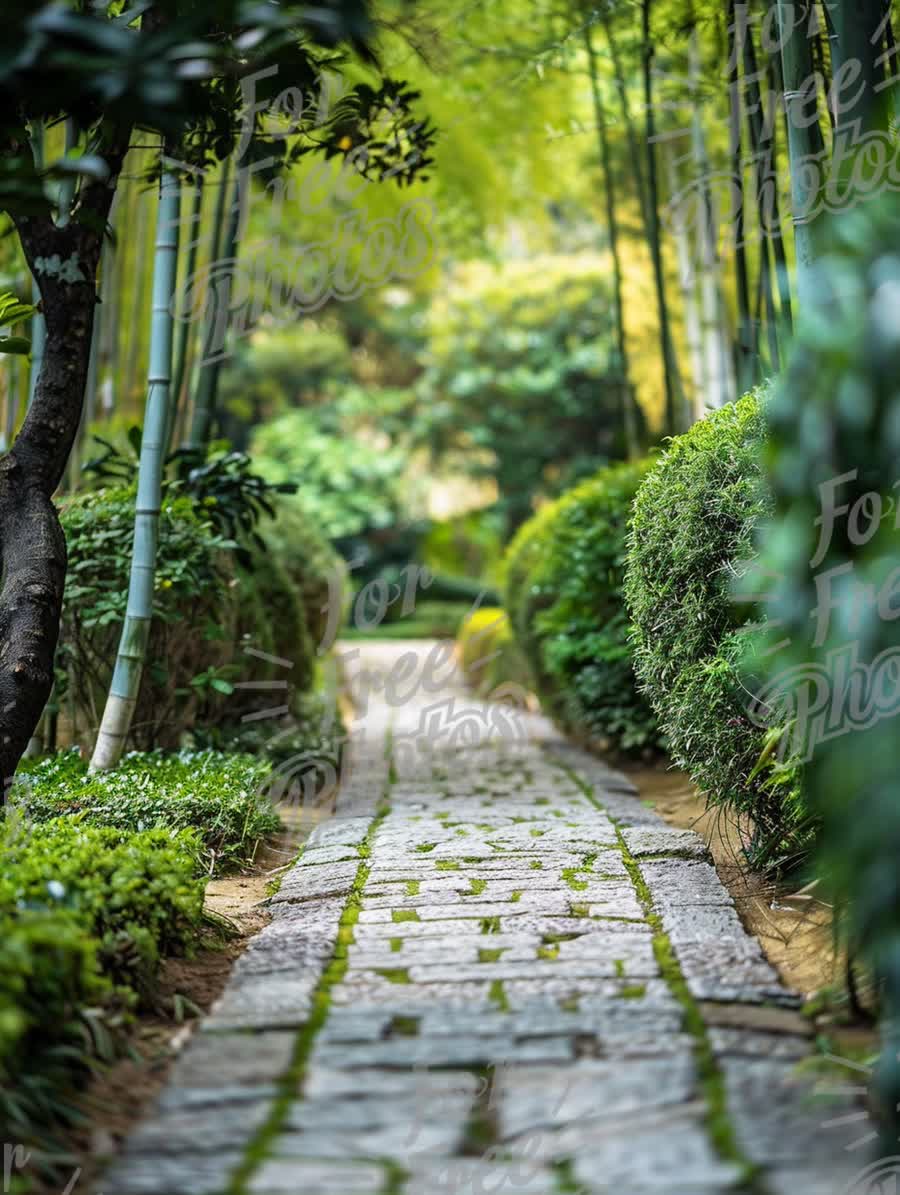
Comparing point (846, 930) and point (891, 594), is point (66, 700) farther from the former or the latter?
point (891, 594)

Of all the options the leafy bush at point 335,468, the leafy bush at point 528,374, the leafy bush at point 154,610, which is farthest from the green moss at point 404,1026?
the leafy bush at point 335,468

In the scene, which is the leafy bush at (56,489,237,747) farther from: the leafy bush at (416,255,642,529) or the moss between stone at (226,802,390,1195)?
the leafy bush at (416,255,642,529)

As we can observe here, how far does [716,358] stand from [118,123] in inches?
211

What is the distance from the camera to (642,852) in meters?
3.87

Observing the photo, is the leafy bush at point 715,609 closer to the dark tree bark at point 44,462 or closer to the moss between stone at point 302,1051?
the moss between stone at point 302,1051

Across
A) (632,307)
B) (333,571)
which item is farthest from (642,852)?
(632,307)

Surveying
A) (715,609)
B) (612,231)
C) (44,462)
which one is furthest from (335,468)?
(715,609)

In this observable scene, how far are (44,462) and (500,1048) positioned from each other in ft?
8.30

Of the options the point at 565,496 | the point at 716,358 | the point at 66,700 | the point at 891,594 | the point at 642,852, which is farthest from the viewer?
the point at 716,358

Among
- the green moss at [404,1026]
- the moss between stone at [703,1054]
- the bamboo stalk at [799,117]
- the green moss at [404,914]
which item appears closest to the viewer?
the moss between stone at [703,1054]

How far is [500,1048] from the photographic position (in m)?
2.27

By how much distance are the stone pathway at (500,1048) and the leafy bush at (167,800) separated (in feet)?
1.18

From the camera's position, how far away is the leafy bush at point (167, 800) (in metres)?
3.81

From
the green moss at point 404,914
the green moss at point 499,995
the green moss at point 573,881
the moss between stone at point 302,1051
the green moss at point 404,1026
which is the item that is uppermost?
the moss between stone at point 302,1051
